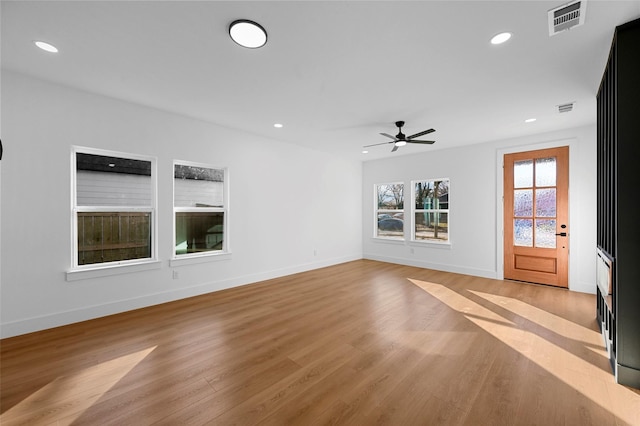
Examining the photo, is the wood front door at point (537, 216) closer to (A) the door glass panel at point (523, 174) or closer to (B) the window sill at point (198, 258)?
(A) the door glass panel at point (523, 174)

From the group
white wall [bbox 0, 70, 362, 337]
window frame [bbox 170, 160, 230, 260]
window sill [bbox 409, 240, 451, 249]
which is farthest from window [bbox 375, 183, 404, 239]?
window frame [bbox 170, 160, 230, 260]

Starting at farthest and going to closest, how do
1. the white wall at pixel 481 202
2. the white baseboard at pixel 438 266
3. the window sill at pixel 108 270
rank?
the white baseboard at pixel 438 266, the white wall at pixel 481 202, the window sill at pixel 108 270

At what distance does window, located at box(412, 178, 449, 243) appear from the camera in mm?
6234

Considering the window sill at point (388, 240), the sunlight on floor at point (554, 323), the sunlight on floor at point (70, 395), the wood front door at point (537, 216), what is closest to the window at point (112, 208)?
the sunlight on floor at point (70, 395)

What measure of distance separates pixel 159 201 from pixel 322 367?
3278 mm

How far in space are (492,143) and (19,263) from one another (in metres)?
7.56

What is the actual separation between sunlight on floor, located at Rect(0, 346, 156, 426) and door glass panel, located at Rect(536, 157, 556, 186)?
6563 millimetres

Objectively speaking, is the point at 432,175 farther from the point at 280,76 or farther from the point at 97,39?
the point at 97,39

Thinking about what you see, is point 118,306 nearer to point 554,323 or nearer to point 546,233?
point 554,323

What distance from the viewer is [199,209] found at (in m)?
4.50

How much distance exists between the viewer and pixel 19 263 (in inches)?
115

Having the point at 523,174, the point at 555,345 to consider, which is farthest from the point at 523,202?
the point at 555,345

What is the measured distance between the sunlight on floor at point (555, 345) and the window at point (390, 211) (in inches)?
121

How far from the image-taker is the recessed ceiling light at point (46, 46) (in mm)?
2367
